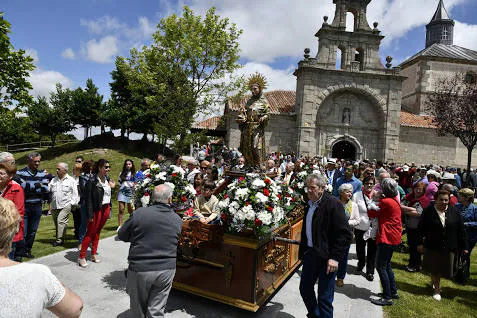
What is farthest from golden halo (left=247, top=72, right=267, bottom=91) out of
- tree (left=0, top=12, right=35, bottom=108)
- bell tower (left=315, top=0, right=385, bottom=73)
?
bell tower (left=315, top=0, right=385, bottom=73)

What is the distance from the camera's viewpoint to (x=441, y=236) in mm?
5336

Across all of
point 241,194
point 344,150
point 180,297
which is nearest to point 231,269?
point 241,194

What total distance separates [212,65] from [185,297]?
13.7 m

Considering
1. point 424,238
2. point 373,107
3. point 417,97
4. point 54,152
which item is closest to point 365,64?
point 373,107

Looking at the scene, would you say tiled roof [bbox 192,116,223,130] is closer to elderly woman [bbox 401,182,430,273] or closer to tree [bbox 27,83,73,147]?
tree [bbox 27,83,73,147]

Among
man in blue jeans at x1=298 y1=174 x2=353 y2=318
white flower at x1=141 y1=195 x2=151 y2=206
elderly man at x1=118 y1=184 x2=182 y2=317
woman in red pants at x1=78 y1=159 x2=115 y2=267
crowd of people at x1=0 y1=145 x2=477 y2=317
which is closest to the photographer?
elderly man at x1=118 y1=184 x2=182 y2=317

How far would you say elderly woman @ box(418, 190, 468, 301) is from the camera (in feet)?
17.4

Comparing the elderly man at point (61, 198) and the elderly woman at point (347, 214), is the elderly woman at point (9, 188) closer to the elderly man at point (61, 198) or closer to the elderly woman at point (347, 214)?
the elderly man at point (61, 198)

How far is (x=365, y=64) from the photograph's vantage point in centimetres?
2662

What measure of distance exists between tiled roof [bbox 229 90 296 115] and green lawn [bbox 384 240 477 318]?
65.4 feet

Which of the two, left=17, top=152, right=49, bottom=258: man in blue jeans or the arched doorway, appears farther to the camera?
the arched doorway

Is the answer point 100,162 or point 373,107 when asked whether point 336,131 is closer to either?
point 373,107

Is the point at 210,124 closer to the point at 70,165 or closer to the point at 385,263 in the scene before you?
the point at 70,165

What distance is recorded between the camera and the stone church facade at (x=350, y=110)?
25.9 metres
